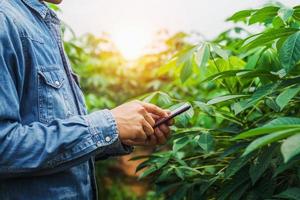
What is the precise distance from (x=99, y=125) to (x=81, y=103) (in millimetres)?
165

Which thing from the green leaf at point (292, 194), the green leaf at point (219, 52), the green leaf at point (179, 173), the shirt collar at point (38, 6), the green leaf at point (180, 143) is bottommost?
the green leaf at point (179, 173)

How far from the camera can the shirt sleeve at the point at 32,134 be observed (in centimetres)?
76

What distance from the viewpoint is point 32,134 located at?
0.78 m

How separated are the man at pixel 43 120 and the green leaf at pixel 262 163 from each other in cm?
21

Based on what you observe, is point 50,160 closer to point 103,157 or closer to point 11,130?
point 11,130

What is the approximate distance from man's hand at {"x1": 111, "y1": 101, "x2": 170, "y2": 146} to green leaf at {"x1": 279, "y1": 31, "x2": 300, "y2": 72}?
0.90 ft

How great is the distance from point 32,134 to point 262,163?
424 mm

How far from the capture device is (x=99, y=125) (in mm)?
829

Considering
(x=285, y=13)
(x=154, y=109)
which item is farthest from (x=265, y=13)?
(x=154, y=109)

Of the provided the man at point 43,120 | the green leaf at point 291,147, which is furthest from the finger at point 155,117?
the green leaf at point 291,147

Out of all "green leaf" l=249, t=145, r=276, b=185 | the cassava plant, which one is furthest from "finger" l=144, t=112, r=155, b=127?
"green leaf" l=249, t=145, r=276, b=185

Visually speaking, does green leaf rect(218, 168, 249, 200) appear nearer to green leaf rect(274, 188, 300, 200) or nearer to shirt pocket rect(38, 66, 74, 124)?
green leaf rect(274, 188, 300, 200)

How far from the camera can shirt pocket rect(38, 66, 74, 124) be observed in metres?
0.84

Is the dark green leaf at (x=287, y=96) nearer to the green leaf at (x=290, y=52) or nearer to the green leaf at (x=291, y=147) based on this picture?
the green leaf at (x=290, y=52)
